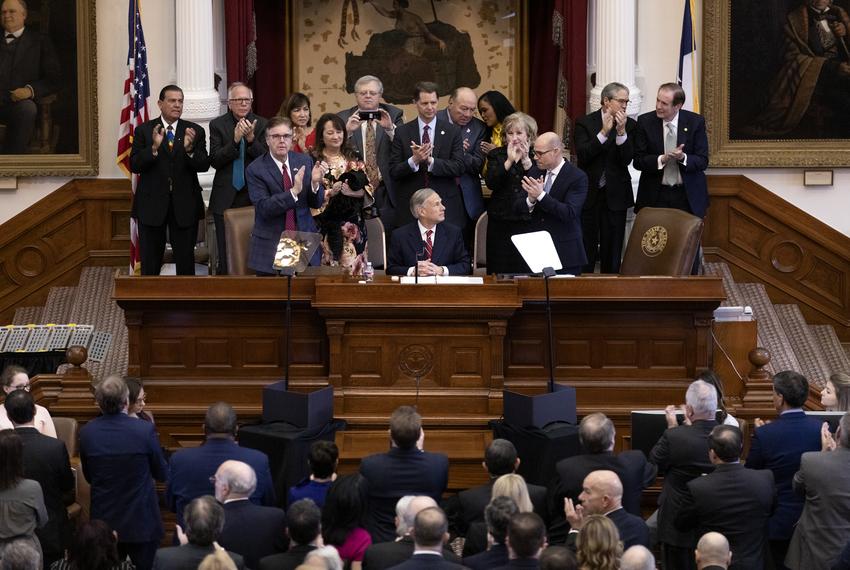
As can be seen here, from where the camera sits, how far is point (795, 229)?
13695 mm

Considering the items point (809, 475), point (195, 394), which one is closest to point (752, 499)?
point (809, 475)

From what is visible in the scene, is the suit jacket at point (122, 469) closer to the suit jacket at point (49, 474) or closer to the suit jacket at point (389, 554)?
the suit jacket at point (49, 474)

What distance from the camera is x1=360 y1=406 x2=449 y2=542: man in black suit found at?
7.55 metres

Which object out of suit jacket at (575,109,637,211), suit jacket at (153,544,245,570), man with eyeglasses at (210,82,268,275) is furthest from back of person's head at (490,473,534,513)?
suit jacket at (575,109,637,211)

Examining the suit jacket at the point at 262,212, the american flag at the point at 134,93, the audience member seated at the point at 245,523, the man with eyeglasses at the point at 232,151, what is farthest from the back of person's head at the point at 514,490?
the american flag at the point at 134,93

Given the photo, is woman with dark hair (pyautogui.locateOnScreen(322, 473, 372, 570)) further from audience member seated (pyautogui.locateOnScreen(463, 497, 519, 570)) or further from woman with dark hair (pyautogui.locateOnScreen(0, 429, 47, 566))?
woman with dark hair (pyautogui.locateOnScreen(0, 429, 47, 566))

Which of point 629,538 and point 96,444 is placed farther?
point 96,444

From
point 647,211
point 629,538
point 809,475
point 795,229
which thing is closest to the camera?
point 629,538

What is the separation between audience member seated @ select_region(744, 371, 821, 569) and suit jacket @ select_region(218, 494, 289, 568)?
2.54 meters

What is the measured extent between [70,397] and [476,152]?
3.50 metres

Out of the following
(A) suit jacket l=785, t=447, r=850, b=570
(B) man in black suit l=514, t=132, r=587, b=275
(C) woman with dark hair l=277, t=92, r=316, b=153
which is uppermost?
(C) woman with dark hair l=277, t=92, r=316, b=153

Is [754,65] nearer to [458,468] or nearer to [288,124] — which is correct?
[288,124]

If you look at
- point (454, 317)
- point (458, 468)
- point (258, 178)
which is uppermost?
point (258, 178)

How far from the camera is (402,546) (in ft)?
22.3
